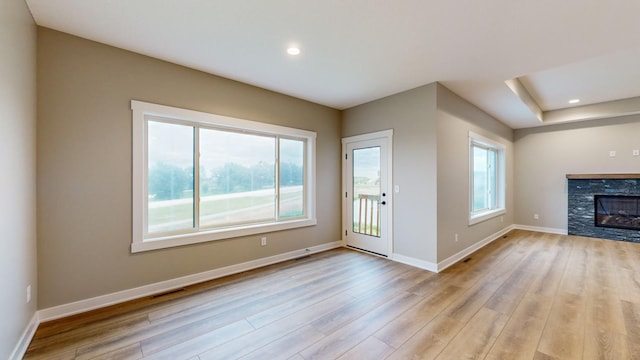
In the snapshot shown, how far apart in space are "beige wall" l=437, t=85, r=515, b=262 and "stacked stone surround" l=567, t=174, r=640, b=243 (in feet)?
8.35

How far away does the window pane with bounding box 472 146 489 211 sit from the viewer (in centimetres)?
526

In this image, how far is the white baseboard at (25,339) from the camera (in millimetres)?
1810

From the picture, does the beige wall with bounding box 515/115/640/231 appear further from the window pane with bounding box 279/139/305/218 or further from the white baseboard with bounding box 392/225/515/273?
the window pane with bounding box 279/139/305/218

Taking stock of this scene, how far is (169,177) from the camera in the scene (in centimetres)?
311

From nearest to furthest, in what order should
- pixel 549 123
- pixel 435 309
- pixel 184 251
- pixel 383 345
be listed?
pixel 383 345
pixel 435 309
pixel 184 251
pixel 549 123

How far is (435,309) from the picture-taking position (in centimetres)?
255

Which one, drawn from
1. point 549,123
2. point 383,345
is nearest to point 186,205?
point 383,345

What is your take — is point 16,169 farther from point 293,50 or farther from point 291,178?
point 291,178

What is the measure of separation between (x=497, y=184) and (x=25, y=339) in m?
7.90

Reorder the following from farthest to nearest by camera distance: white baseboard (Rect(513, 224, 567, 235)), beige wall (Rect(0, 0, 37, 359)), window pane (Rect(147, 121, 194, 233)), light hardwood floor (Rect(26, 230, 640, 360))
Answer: white baseboard (Rect(513, 224, 567, 235))
window pane (Rect(147, 121, 194, 233))
light hardwood floor (Rect(26, 230, 640, 360))
beige wall (Rect(0, 0, 37, 359))

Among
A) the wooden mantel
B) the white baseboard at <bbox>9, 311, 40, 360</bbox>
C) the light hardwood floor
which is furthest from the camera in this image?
the wooden mantel

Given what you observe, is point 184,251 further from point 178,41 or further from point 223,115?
point 178,41

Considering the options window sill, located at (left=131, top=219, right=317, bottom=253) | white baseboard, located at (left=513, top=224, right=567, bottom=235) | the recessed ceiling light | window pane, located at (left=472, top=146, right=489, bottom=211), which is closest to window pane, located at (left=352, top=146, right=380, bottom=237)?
window sill, located at (left=131, top=219, right=317, bottom=253)

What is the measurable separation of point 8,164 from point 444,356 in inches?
129
